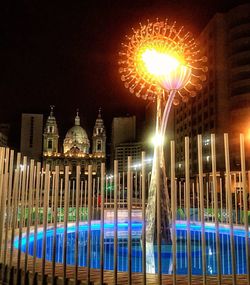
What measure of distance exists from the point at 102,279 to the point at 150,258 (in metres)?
5.03

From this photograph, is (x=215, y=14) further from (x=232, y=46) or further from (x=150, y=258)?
(x=150, y=258)

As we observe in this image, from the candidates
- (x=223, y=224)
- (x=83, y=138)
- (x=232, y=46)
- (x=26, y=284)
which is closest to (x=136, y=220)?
(x=223, y=224)

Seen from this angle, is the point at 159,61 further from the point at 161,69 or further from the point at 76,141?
the point at 76,141

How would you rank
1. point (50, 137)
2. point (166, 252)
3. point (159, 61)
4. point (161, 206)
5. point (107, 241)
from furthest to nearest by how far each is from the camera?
point (50, 137), point (107, 241), point (159, 61), point (161, 206), point (166, 252)

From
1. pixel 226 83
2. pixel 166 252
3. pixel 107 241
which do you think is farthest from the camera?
pixel 226 83

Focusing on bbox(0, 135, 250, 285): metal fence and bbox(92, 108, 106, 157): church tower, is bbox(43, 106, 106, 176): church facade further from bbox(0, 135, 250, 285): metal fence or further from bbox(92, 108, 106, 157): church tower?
bbox(0, 135, 250, 285): metal fence

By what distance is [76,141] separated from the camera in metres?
134

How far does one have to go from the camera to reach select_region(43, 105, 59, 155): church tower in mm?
131625

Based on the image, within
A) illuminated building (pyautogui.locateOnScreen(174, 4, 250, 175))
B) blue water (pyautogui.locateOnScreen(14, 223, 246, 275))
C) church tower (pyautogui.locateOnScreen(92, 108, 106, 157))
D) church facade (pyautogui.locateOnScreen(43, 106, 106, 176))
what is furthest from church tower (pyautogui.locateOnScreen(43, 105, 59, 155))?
blue water (pyautogui.locateOnScreen(14, 223, 246, 275))

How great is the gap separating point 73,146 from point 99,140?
10932 millimetres

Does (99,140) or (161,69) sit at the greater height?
(99,140)

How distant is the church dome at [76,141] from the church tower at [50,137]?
3748 mm

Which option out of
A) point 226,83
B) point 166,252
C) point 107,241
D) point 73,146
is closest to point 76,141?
point 73,146

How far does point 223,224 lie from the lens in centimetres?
1805
